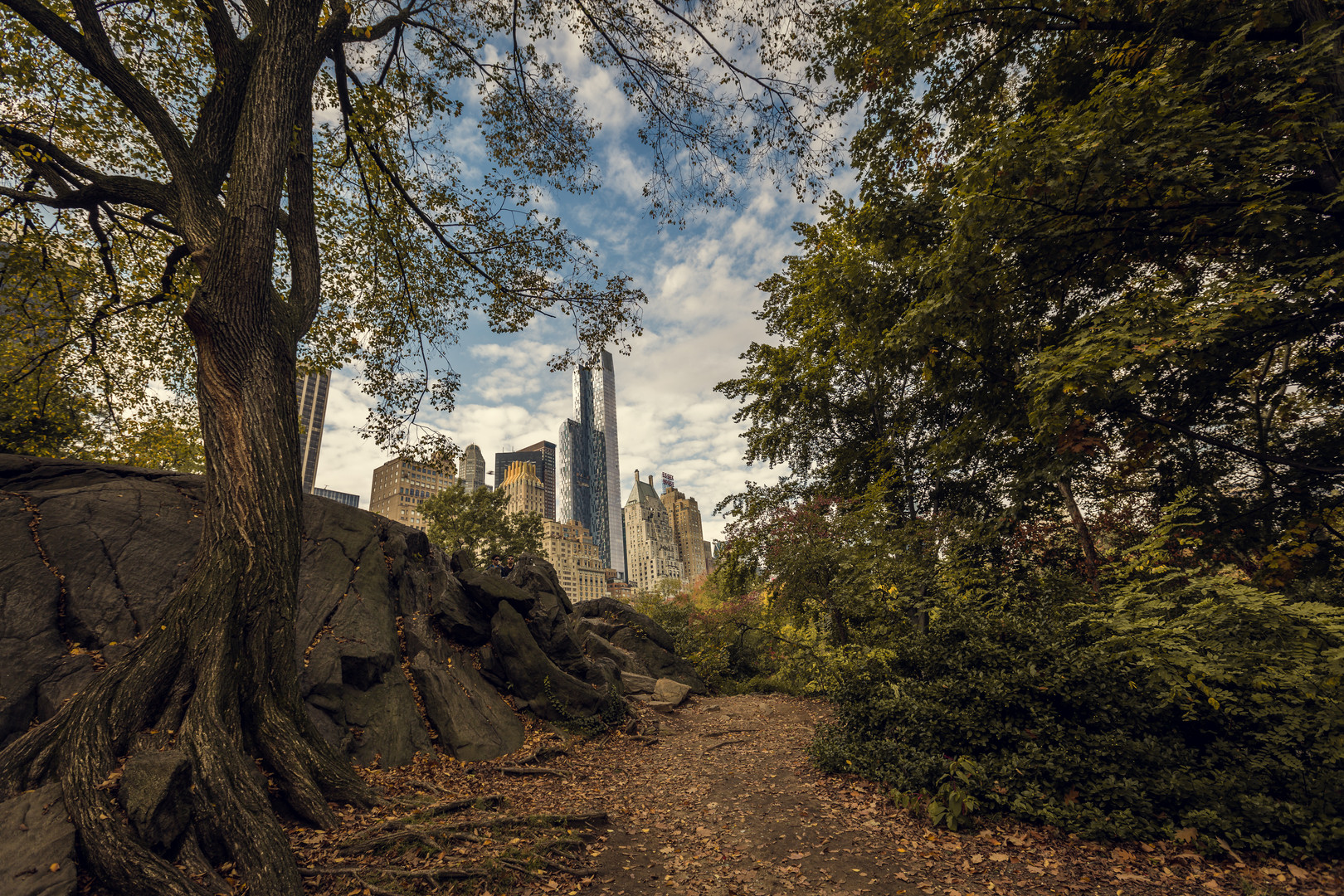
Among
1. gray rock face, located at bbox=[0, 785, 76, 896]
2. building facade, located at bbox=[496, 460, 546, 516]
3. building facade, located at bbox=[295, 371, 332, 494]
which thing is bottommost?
gray rock face, located at bbox=[0, 785, 76, 896]

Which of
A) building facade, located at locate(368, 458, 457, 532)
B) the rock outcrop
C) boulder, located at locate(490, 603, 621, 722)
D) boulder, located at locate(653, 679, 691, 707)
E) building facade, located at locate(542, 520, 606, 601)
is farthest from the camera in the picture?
building facade, located at locate(542, 520, 606, 601)

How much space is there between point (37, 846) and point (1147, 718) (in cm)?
867

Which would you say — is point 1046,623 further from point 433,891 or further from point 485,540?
point 485,540

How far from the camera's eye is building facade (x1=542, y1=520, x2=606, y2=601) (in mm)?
96438

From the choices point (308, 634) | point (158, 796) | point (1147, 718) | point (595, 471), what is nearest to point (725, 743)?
point (1147, 718)

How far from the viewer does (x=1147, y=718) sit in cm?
488

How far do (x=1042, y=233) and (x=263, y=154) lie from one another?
8575 millimetres

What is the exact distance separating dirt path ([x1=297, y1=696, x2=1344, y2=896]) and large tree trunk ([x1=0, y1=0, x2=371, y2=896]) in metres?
0.93

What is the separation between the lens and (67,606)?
213 inches

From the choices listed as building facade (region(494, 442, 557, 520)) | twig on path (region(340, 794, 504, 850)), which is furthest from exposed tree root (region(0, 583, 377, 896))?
building facade (region(494, 442, 557, 520))

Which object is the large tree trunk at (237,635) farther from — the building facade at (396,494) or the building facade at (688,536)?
the building facade at (688,536)

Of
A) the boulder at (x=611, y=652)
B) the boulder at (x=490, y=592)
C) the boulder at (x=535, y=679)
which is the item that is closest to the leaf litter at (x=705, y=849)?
the boulder at (x=535, y=679)

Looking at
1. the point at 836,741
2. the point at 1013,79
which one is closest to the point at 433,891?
the point at 836,741

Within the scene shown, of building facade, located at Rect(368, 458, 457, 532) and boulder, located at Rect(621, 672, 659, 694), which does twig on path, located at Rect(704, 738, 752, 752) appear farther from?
building facade, located at Rect(368, 458, 457, 532)
